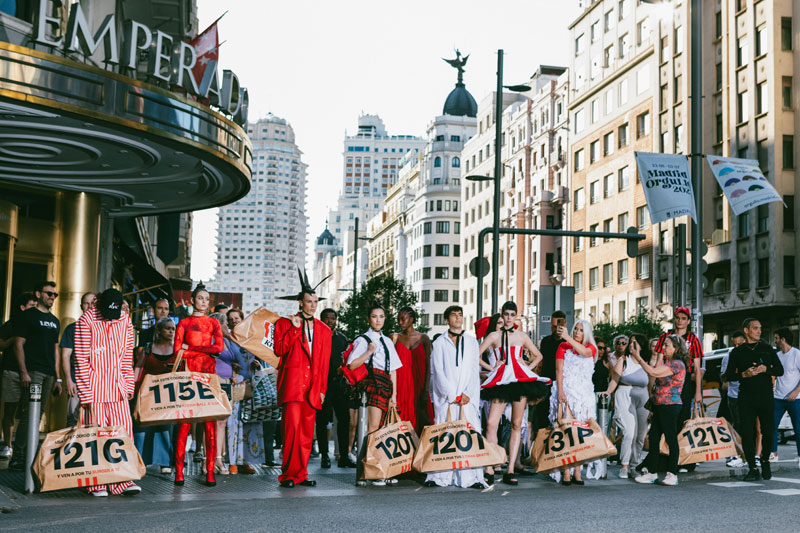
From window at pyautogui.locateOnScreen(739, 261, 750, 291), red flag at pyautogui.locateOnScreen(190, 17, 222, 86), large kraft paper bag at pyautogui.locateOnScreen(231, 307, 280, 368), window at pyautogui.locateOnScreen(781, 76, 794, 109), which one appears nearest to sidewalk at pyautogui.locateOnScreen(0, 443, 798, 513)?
large kraft paper bag at pyautogui.locateOnScreen(231, 307, 280, 368)

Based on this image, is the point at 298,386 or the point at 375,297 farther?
the point at 375,297

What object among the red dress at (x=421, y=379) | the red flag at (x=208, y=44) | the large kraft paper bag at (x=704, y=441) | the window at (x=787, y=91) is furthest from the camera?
the window at (x=787, y=91)

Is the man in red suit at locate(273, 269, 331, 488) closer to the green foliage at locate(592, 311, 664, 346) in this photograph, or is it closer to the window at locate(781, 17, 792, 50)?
the green foliage at locate(592, 311, 664, 346)

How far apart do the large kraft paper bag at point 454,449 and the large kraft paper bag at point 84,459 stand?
2933 millimetres

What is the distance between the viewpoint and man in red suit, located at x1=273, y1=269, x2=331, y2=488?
1066cm

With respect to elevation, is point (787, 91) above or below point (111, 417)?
above

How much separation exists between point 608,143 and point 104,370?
55640 millimetres

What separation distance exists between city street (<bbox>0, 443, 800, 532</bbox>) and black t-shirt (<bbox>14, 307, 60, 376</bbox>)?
1225 millimetres

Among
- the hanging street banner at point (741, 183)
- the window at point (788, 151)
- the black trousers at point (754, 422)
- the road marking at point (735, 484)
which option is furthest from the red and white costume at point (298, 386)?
the window at point (788, 151)

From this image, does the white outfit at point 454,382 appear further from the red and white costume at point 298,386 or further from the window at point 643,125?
the window at point 643,125

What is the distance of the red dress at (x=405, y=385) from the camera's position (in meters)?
12.0

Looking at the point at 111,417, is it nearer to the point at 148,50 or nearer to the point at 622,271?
the point at 148,50

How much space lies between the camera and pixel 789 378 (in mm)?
13656

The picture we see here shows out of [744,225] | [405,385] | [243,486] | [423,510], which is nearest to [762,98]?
[744,225]
